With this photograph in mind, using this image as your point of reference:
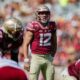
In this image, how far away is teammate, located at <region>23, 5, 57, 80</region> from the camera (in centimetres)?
534

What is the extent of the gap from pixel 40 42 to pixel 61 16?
6.11 metres

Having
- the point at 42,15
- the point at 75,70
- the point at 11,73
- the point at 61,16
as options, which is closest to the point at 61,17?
the point at 61,16

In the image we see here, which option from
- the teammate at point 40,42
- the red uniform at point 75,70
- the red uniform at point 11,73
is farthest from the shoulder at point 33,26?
the red uniform at point 11,73

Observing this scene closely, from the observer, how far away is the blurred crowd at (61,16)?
10.7 metres

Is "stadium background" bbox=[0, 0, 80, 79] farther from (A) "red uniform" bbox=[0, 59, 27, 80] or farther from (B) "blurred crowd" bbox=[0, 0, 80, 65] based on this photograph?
(A) "red uniform" bbox=[0, 59, 27, 80]

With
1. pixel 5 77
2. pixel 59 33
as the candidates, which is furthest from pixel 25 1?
pixel 5 77

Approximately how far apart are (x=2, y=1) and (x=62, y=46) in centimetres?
202

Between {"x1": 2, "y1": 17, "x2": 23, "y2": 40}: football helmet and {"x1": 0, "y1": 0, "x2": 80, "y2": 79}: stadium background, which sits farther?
{"x1": 0, "y1": 0, "x2": 80, "y2": 79}: stadium background

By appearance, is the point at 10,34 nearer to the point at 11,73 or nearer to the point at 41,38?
the point at 41,38

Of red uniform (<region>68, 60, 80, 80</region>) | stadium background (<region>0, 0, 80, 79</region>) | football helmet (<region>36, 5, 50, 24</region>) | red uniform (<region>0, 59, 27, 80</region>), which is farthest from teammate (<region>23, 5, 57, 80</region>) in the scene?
stadium background (<region>0, 0, 80, 79</region>)

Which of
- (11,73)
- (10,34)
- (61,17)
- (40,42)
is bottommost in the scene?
(61,17)

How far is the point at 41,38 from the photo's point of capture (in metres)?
5.38

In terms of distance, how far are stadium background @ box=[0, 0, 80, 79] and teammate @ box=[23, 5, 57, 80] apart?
508cm

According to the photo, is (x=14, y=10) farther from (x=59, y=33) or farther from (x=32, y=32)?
(x=32, y=32)
